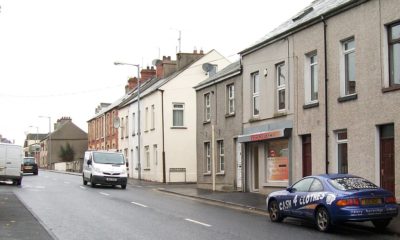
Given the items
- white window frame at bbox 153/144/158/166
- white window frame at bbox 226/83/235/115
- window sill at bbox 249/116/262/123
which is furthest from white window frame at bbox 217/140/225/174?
white window frame at bbox 153/144/158/166

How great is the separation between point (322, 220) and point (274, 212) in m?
2.40

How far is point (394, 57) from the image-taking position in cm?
1700

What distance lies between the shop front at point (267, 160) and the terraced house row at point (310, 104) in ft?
0.14

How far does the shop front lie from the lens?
23359mm

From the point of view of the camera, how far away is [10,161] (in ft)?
102

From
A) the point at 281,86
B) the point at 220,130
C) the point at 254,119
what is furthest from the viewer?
the point at 220,130

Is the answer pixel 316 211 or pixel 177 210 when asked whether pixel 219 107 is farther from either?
pixel 316 211

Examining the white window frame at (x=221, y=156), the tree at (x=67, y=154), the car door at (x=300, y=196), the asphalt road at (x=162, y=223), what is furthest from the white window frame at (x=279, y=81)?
the tree at (x=67, y=154)

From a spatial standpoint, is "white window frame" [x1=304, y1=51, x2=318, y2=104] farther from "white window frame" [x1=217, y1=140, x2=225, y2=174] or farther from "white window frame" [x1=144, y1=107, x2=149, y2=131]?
"white window frame" [x1=144, y1=107, x2=149, y2=131]

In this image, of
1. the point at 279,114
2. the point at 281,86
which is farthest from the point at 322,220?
the point at 281,86

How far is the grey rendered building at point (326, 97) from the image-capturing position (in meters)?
17.1

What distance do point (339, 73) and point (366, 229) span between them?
739cm

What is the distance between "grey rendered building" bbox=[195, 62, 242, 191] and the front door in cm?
1061

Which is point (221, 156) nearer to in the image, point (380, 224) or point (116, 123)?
point (380, 224)
